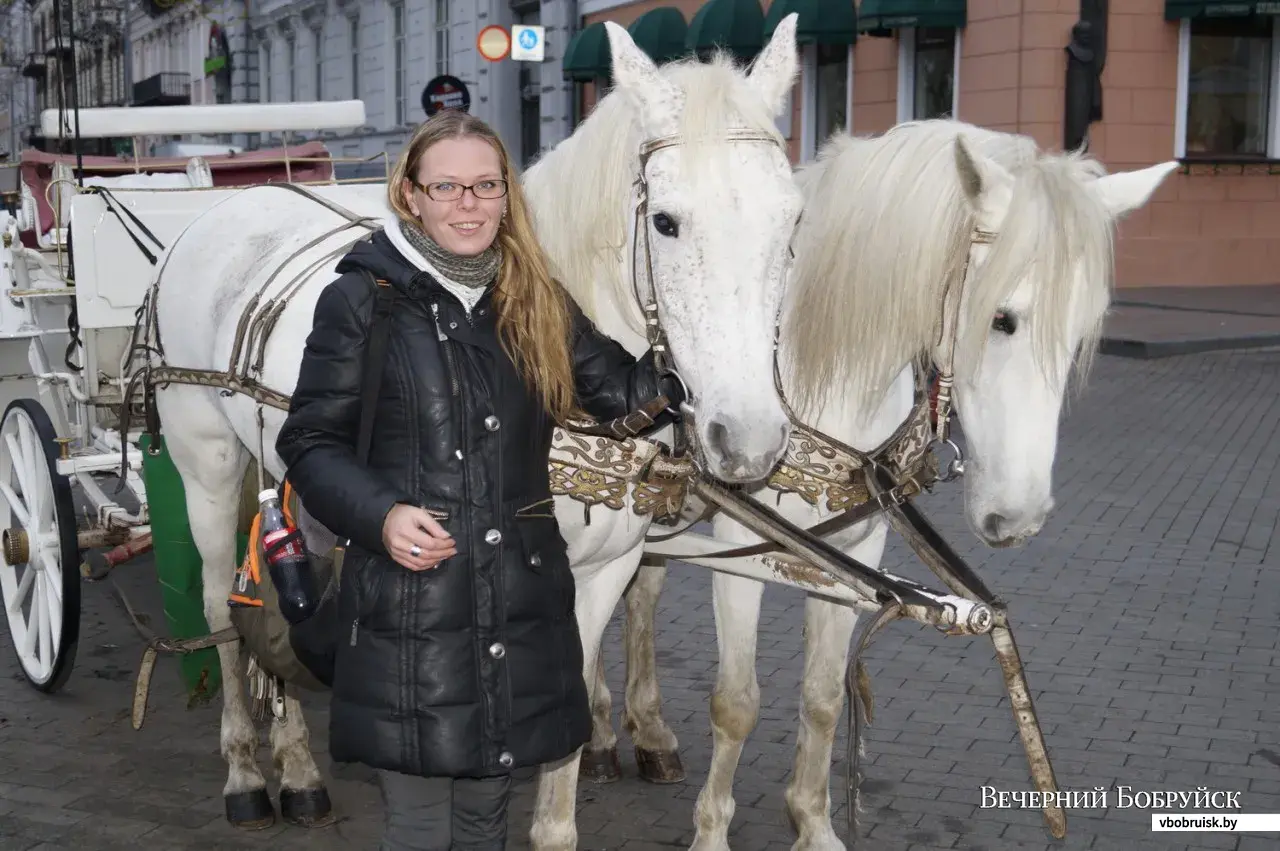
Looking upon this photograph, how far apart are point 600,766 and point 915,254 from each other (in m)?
2.10

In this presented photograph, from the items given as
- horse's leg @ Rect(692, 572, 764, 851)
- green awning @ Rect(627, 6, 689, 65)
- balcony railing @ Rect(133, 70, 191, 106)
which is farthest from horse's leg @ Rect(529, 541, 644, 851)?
balcony railing @ Rect(133, 70, 191, 106)

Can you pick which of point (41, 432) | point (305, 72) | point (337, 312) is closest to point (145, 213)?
point (41, 432)

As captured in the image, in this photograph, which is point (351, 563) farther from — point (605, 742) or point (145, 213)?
point (145, 213)

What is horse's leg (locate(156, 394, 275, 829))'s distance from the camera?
4.38 metres

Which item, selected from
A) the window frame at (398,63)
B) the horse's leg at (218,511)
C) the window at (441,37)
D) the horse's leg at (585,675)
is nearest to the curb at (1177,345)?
the horse's leg at (218,511)

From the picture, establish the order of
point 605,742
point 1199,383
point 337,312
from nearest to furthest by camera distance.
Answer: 1. point 337,312
2. point 605,742
3. point 1199,383

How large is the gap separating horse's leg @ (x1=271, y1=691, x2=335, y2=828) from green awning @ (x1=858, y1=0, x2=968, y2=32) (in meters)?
15.2

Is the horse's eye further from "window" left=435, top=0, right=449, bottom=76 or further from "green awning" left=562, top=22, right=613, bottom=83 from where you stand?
"window" left=435, top=0, right=449, bottom=76

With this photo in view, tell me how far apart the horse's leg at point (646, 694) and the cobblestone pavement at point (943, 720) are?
79 mm

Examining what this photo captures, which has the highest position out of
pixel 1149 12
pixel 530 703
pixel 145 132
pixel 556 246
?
pixel 1149 12

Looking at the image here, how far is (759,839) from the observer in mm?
4121

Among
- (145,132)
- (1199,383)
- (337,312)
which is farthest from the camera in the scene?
(1199,383)

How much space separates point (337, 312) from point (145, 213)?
3.33 metres

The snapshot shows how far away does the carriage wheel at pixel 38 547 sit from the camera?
5.11 m
